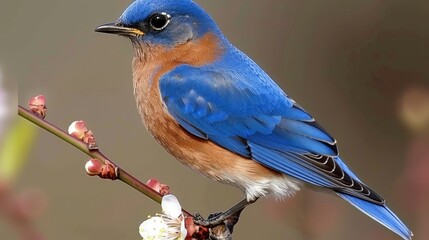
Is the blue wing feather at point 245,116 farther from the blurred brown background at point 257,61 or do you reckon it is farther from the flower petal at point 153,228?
the flower petal at point 153,228

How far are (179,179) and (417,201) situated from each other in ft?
7.93

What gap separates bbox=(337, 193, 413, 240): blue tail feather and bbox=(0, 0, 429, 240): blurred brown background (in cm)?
85

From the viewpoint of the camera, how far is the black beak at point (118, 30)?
11.0 feet

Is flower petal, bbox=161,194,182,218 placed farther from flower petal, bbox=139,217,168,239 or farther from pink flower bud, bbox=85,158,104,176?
pink flower bud, bbox=85,158,104,176

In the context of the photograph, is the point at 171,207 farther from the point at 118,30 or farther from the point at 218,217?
the point at 118,30

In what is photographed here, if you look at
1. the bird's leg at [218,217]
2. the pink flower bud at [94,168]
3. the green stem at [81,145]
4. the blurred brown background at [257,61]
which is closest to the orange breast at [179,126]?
the bird's leg at [218,217]

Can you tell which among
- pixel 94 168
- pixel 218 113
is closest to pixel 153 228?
pixel 94 168

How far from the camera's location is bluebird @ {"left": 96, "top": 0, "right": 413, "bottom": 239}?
351 cm

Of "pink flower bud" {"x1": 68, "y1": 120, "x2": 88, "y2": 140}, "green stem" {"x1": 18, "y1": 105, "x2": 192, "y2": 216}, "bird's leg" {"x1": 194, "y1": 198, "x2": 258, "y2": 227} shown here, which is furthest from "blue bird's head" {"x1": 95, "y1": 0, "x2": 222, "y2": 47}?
"green stem" {"x1": 18, "y1": 105, "x2": 192, "y2": 216}

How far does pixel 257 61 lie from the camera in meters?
5.80

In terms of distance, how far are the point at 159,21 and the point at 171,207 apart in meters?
1.28

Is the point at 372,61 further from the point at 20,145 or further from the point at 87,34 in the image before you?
the point at 20,145

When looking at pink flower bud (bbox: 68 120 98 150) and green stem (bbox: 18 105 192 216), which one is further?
pink flower bud (bbox: 68 120 98 150)

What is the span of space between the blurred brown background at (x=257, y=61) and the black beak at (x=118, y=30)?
3.58 ft
